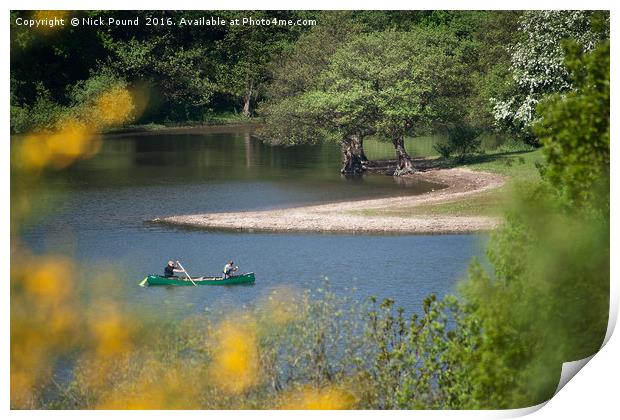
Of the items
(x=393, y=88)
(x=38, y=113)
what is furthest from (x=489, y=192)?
(x=38, y=113)

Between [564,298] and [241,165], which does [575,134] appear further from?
[241,165]

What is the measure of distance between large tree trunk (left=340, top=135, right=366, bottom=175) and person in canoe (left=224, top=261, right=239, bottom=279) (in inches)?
73.4

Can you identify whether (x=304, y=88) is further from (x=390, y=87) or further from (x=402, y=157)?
(x=402, y=157)

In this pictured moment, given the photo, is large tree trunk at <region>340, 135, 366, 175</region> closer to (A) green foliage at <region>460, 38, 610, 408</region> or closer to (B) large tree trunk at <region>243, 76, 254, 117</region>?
(B) large tree trunk at <region>243, 76, 254, 117</region>

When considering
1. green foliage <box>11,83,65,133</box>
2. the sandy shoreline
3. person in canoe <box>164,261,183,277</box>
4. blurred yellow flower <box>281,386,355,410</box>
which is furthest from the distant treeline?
blurred yellow flower <box>281,386,355,410</box>

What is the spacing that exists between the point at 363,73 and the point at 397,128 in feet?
2.63

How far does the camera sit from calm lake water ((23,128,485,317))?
11.0 m

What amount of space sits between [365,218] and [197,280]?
5.70 feet

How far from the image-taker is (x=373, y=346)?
10.8 metres

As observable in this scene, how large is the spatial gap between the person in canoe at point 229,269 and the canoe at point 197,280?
36 millimetres

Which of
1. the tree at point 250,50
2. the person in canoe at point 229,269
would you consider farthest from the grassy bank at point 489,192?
the person in canoe at point 229,269

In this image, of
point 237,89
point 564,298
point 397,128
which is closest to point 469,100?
point 397,128

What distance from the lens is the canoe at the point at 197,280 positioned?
36.1 feet

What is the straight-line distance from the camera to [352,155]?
13.1 metres
